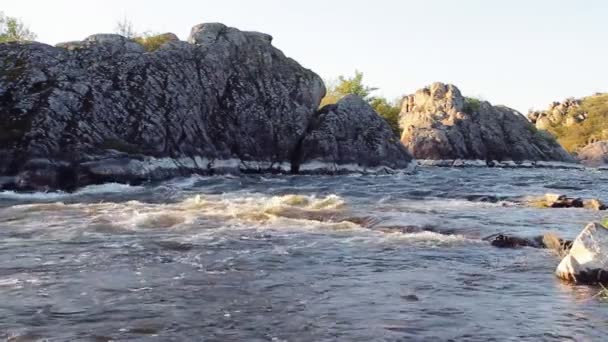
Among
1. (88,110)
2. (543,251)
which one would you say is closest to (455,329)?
(543,251)

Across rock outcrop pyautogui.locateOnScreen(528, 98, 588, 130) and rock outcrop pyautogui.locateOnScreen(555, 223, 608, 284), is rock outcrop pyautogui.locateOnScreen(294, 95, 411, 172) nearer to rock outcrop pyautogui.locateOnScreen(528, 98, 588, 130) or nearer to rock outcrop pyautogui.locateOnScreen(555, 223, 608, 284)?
rock outcrop pyautogui.locateOnScreen(555, 223, 608, 284)

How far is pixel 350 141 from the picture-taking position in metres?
47.0

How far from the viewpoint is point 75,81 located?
33.8m

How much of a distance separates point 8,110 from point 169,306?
27705 mm

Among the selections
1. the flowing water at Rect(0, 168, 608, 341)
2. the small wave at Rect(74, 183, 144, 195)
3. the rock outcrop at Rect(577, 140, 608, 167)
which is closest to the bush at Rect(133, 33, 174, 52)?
the small wave at Rect(74, 183, 144, 195)

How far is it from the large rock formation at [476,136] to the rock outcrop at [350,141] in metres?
26.6

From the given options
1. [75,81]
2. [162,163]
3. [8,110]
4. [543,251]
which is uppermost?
[75,81]

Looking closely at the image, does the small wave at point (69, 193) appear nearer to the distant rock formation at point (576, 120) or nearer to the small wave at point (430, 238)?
the small wave at point (430, 238)

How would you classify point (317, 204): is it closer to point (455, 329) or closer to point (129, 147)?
point (455, 329)

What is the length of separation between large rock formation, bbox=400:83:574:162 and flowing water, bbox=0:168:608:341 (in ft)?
192

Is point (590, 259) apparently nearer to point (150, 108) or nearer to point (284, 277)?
point (284, 277)

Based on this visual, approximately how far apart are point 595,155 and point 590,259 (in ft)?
311

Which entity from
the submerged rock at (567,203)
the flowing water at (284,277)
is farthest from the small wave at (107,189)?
the submerged rock at (567,203)

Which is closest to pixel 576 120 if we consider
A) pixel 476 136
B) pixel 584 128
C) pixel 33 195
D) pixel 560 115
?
pixel 560 115
